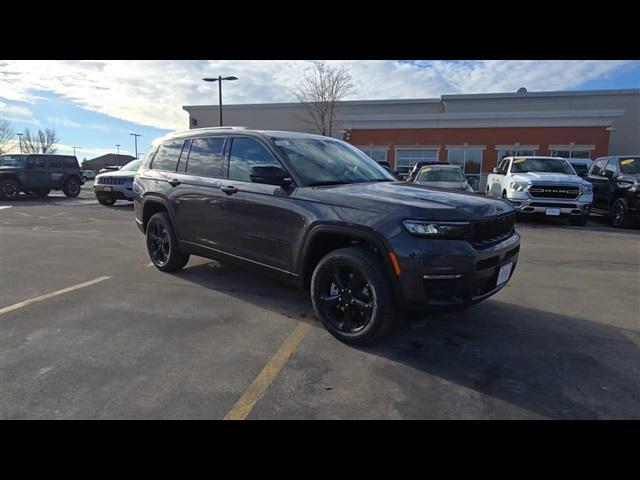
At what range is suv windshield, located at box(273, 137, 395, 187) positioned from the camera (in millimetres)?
3992

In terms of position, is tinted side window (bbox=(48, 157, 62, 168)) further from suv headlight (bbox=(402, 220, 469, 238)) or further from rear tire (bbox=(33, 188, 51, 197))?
suv headlight (bbox=(402, 220, 469, 238))

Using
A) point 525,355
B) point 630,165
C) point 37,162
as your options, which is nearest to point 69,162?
point 37,162

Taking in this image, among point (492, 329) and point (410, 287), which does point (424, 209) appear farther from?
point (492, 329)

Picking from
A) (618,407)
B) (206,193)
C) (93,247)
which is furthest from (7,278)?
(618,407)

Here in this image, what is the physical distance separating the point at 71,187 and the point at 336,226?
1945cm

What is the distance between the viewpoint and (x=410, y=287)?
3086 millimetres

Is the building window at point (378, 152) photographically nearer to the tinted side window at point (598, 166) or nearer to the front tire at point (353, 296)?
the tinted side window at point (598, 166)

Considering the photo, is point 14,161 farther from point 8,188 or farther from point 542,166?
point 542,166

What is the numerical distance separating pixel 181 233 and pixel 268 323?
2.01 meters

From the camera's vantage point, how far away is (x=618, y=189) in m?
11.2

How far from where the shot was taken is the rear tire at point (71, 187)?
18609 mm

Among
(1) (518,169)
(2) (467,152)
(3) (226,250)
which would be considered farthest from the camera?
(2) (467,152)

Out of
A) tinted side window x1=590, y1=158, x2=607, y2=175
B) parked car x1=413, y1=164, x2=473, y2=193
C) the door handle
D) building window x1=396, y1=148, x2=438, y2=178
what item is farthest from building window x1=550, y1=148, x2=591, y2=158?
the door handle

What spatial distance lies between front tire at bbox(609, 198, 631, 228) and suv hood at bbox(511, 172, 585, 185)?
51.1 inches
